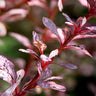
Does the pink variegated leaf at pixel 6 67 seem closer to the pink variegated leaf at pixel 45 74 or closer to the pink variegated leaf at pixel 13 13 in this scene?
the pink variegated leaf at pixel 45 74

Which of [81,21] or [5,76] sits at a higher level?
[81,21]

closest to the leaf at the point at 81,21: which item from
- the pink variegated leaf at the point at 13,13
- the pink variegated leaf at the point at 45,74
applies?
the pink variegated leaf at the point at 45,74

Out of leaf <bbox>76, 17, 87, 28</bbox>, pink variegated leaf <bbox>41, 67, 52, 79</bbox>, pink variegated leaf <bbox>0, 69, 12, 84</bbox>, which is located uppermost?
leaf <bbox>76, 17, 87, 28</bbox>

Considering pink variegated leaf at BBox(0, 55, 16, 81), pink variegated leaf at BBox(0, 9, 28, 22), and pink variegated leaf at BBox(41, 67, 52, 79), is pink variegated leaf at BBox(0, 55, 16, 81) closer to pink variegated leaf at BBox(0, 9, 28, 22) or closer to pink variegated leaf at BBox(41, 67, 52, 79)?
pink variegated leaf at BBox(41, 67, 52, 79)

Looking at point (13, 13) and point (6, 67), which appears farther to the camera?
point (13, 13)

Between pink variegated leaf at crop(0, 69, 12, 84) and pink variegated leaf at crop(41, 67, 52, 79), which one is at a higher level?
pink variegated leaf at crop(0, 69, 12, 84)

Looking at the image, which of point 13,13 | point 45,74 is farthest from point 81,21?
point 13,13

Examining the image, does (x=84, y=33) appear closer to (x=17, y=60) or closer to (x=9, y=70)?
(x=9, y=70)

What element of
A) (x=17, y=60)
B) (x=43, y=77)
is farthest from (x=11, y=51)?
(x=43, y=77)

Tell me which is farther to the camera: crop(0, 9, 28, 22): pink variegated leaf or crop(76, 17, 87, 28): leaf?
crop(0, 9, 28, 22): pink variegated leaf

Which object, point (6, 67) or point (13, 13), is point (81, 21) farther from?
point (13, 13)

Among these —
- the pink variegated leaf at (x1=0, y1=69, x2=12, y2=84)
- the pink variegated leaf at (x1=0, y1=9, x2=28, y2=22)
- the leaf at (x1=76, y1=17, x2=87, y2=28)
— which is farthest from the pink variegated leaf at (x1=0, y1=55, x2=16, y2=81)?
the pink variegated leaf at (x1=0, y1=9, x2=28, y2=22)
